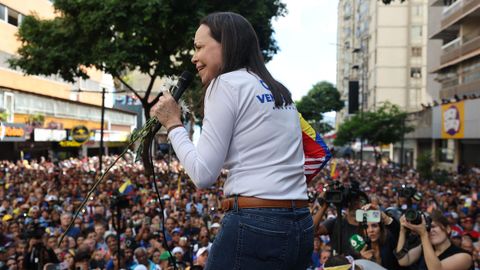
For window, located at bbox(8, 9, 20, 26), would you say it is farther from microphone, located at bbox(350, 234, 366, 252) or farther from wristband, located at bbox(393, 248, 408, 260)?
wristband, located at bbox(393, 248, 408, 260)

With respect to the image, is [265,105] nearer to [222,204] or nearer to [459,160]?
[222,204]

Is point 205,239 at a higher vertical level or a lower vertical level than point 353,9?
lower

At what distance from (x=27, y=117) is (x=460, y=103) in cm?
2609

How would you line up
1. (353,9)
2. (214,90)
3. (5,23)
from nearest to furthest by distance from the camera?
(214,90) < (5,23) < (353,9)

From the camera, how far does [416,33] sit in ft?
233

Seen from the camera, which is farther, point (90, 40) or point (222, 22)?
point (90, 40)

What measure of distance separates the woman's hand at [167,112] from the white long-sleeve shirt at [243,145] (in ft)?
0.23

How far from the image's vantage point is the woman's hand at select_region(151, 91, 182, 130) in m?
2.27

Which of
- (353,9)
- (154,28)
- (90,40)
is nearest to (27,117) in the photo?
(90,40)

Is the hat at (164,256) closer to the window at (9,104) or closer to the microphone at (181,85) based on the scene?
the microphone at (181,85)

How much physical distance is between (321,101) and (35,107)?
2556 inches

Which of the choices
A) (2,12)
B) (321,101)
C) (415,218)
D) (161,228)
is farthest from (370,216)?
(321,101)

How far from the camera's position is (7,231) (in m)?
11.3

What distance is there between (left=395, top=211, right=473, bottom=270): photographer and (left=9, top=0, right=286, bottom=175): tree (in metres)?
13.5
